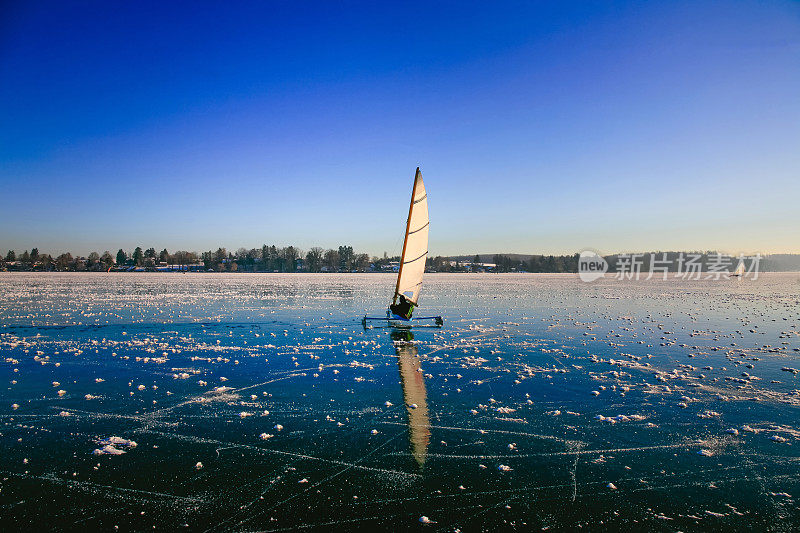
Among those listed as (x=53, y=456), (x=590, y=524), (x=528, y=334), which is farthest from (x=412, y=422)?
(x=528, y=334)

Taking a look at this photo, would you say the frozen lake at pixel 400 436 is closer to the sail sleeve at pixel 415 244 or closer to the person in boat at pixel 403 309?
the person in boat at pixel 403 309

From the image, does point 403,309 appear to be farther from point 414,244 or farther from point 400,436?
point 400,436

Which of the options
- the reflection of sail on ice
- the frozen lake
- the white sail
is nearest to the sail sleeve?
the white sail

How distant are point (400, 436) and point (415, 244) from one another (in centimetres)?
1757

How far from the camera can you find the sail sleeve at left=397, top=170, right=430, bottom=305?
24656mm

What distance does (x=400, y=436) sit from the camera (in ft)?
28.2

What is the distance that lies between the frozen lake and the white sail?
7.25 meters

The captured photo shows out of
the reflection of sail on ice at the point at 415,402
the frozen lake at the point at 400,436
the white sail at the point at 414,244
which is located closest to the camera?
the frozen lake at the point at 400,436

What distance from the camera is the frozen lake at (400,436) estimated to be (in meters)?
5.98

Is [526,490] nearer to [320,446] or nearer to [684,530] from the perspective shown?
[684,530]

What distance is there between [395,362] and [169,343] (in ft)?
33.1

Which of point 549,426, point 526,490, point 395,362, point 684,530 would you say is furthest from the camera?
point 395,362

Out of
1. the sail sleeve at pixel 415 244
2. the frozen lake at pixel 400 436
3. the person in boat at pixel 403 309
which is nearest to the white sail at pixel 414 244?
the sail sleeve at pixel 415 244

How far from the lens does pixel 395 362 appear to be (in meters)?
15.6
